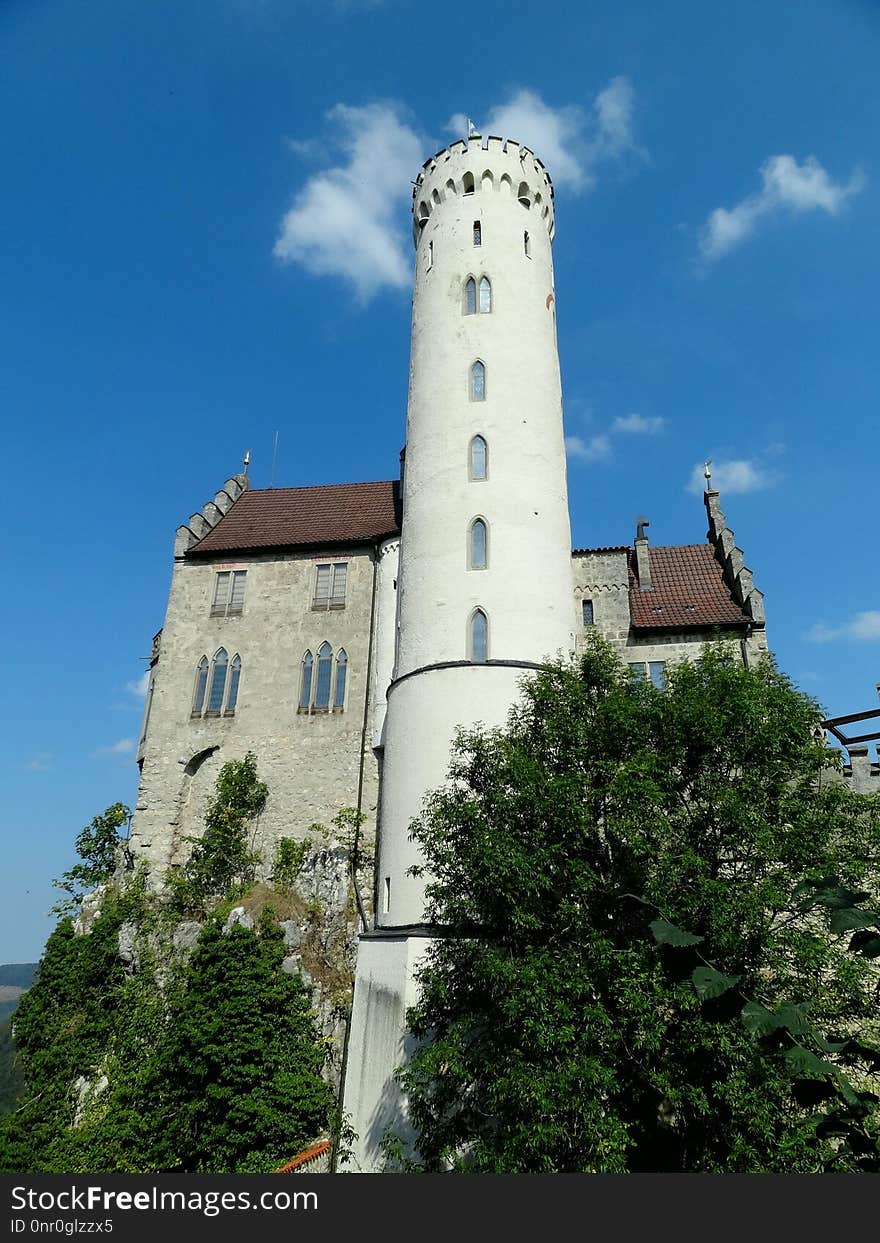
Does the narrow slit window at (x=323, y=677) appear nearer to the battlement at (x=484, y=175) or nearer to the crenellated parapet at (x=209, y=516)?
the crenellated parapet at (x=209, y=516)

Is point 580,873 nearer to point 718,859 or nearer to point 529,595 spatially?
point 718,859

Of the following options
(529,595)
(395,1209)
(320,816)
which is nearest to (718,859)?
(395,1209)

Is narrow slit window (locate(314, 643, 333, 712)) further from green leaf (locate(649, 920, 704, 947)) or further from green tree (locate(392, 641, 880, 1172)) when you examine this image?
green leaf (locate(649, 920, 704, 947))

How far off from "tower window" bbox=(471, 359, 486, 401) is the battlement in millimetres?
6896

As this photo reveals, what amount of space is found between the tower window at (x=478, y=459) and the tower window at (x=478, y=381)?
153 centimetres

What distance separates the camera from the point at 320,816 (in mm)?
27688

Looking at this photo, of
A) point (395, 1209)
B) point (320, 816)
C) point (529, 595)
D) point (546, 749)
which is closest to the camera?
point (395, 1209)

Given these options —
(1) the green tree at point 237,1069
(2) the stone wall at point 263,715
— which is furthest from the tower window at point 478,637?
(1) the green tree at point 237,1069

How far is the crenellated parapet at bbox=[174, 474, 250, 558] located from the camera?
33250mm

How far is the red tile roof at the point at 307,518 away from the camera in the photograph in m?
32.4

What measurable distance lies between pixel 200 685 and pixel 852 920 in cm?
2578

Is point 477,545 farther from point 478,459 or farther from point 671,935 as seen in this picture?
point 671,935

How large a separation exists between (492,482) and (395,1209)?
18477 mm

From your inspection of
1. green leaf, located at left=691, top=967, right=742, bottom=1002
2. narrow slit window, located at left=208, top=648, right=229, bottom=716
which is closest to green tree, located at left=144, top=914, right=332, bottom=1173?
narrow slit window, located at left=208, top=648, right=229, bottom=716
